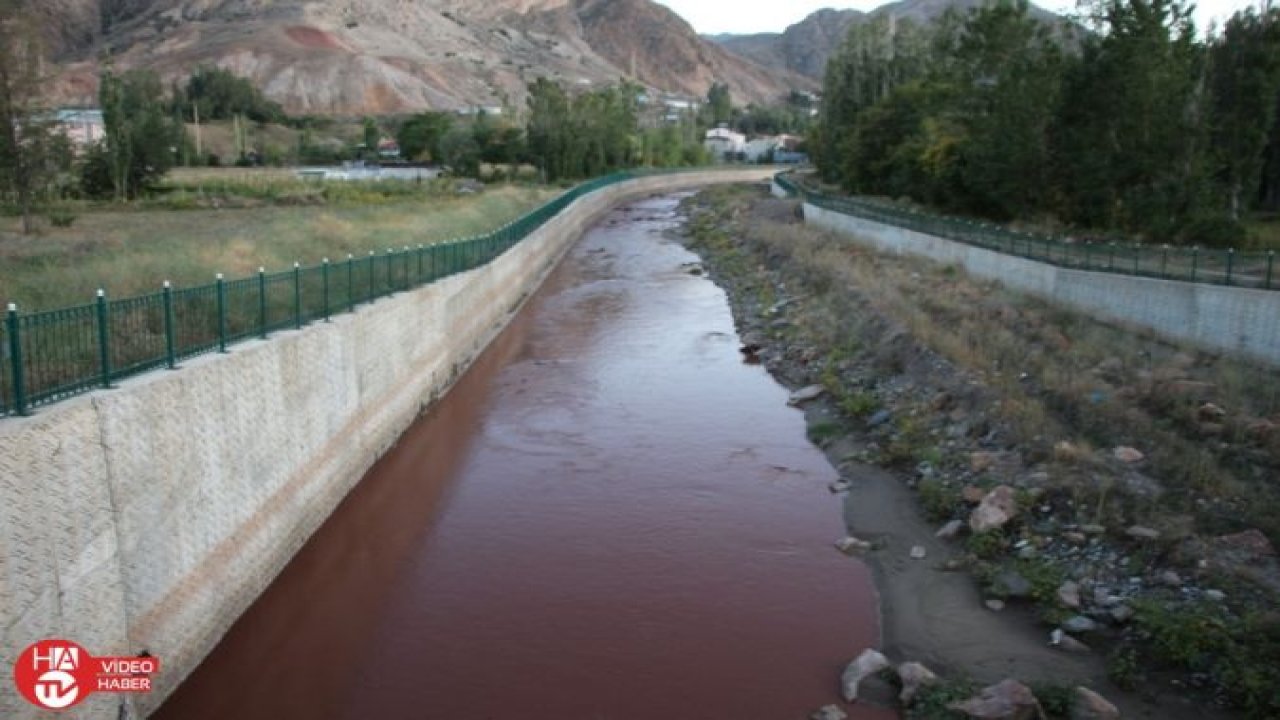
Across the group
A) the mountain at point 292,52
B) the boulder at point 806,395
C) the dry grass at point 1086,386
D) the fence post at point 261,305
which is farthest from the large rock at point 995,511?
the mountain at point 292,52

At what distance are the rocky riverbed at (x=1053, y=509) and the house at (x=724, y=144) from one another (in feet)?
455

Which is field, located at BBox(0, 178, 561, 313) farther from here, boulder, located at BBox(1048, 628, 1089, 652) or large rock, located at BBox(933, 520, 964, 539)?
boulder, located at BBox(1048, 628, 1089, 652)

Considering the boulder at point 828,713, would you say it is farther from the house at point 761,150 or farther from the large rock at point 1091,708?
the house at point 761,150

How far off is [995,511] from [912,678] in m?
4.44

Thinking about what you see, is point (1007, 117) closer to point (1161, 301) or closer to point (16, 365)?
point (1161, 301)

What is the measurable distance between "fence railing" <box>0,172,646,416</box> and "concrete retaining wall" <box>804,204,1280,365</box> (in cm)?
1800

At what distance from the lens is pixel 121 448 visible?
10688mm

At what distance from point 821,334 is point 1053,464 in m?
13.8

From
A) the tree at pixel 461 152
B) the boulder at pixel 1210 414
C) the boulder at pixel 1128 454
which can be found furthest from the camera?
the tree at pixel 461 152

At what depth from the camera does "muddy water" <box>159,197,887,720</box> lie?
1191cm

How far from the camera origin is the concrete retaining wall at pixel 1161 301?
2100cm

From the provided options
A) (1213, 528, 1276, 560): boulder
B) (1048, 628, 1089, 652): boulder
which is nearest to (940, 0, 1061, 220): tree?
(1213, 528, 1276, 560): boulder

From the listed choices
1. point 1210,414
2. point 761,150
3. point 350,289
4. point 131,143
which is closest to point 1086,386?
point 1210,414

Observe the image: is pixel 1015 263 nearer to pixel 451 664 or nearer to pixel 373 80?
pixel 451 664
